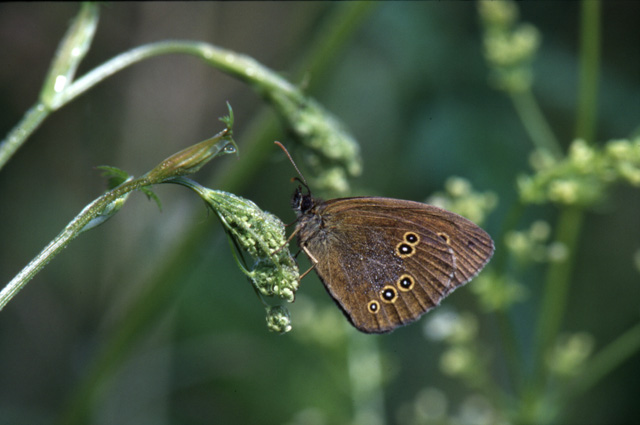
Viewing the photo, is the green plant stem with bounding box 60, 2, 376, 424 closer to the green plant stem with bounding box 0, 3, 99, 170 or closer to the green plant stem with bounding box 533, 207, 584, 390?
the green plant stem with bounding box 0, 3, 99, 170

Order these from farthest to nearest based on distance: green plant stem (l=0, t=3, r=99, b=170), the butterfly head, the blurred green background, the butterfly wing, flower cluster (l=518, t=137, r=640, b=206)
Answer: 1. the blurred green background
2. the butterfly head
3. the butterfly wing
4. flower cluster (l=518, t=137, r=640, b=206)
5. green plant stem (l=0, t=3, r=99, b=170)

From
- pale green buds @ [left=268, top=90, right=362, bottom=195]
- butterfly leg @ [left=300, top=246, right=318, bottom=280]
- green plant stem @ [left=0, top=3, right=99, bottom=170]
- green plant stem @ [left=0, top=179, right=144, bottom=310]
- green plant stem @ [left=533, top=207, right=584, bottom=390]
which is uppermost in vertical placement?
green plant stem @ [left=0, top=3, right=99, bottom=170]

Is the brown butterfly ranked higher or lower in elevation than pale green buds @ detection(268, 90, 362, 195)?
lower

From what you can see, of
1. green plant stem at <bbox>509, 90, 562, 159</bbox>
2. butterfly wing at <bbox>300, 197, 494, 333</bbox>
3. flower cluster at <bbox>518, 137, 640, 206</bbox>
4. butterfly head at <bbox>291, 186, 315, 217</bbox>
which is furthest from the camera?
Answer: green plant stem at <bbox>509, 90, 562, 159</bbox>

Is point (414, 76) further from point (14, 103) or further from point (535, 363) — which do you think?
point (14, 103)

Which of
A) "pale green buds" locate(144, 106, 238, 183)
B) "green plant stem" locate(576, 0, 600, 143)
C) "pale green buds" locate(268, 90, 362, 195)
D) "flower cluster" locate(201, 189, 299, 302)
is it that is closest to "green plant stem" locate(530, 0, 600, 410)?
"green plant stem" locate(576, 0, 600, 143)

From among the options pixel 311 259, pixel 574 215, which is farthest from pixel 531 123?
pixel 311 259

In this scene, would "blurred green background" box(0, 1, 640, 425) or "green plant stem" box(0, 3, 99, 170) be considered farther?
"blurred green background" box(0, 1, 640, 425)

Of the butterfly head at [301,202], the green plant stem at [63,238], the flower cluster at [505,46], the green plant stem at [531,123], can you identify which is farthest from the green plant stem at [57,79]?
the green plant stem at [531,123]
